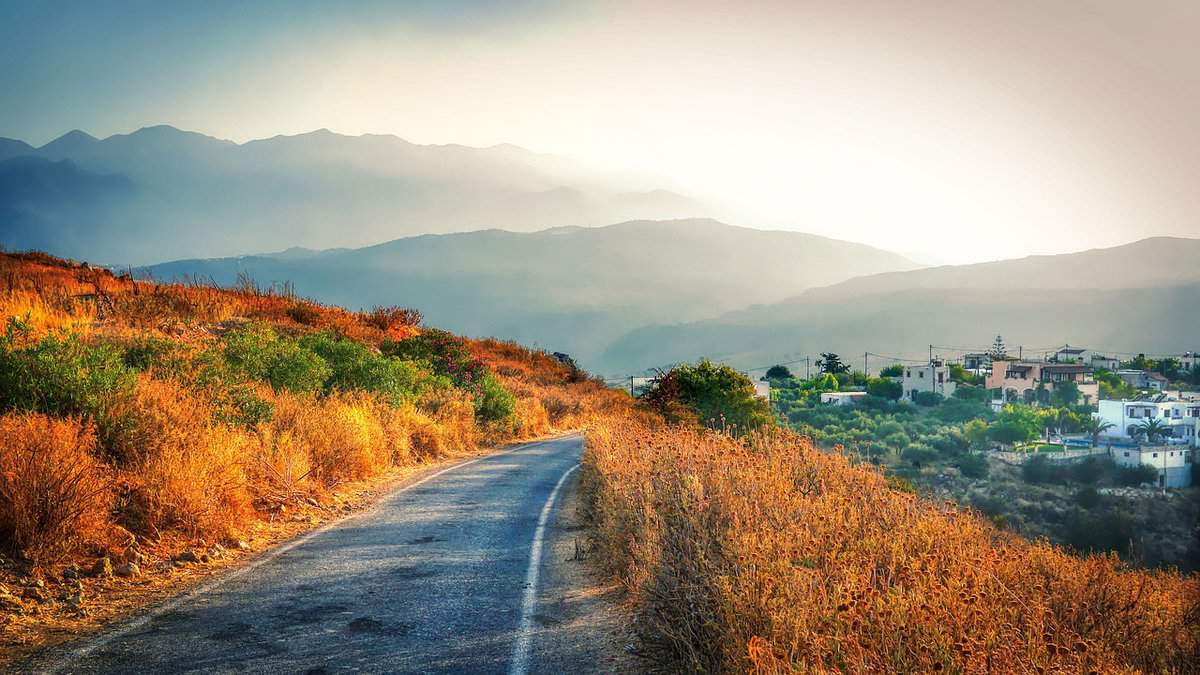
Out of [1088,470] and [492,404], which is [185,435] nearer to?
[492,404]

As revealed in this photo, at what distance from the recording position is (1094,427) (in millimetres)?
69875

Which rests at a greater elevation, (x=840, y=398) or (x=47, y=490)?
(x=47, y=490)

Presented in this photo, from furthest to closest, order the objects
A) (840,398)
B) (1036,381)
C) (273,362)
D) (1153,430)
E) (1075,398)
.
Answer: (1036,381), (840,398), (1075,398), (1153,430), (273,362)

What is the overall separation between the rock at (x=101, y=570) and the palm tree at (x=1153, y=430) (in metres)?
72.9

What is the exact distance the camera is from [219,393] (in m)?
13.2

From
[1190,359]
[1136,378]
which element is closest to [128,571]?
[1190,359]

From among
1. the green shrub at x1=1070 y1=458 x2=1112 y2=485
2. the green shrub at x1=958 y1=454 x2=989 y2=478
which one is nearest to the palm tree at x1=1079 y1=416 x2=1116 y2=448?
the green shrub at x1=1070 y1=458 x2=1112 y2=485

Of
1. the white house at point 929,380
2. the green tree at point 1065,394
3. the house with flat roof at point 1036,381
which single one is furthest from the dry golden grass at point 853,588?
the white house at point 929,380

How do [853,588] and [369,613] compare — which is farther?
[369,613]

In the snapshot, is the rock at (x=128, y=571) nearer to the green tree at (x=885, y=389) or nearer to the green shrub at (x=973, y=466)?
the green shrub at (x=973, y=466)

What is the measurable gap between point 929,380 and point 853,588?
94.9 m

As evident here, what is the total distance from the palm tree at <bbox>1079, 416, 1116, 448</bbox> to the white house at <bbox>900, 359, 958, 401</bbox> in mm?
15721

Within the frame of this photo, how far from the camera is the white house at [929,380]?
8881 cm

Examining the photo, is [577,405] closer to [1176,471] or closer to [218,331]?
[218,331]
